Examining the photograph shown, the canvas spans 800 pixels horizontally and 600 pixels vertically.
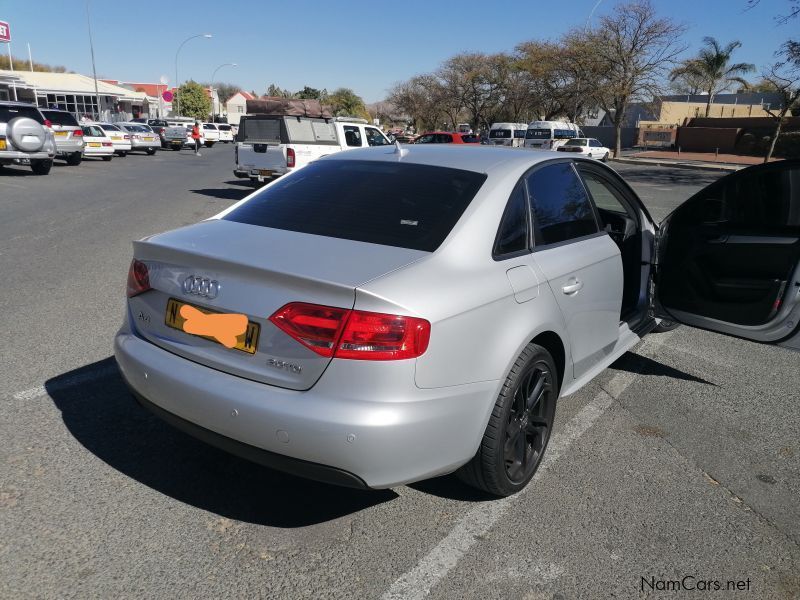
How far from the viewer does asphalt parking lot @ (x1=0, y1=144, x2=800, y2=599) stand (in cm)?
246

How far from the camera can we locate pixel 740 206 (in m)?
4.39

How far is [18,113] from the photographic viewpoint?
1692cm

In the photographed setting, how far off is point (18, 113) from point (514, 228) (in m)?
18.0

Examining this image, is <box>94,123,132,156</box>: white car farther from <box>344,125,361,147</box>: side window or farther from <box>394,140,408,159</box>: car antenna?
<box>394,140,408,159</box>: car antenna

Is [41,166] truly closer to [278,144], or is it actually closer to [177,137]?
[278,144]

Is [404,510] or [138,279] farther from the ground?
[138,279]

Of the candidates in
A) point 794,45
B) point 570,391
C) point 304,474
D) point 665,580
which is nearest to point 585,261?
point 570,391

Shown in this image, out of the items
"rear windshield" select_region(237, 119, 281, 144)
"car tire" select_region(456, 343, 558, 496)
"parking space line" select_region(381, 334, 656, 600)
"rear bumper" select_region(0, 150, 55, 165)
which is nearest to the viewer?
"parking space line" select_region(381, 334, 656, 600)

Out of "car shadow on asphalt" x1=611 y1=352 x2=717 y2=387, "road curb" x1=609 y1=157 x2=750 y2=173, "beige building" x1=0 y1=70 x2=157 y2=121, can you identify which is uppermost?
"beige building" x1=0 y1=70 x2=157 y2=121

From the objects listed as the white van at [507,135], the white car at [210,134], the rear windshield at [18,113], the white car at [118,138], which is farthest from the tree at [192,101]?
the rear windshield at [18,113]

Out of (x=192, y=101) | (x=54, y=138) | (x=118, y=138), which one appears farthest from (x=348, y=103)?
(x=54, y=138)

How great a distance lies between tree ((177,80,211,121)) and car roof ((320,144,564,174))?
90751mm

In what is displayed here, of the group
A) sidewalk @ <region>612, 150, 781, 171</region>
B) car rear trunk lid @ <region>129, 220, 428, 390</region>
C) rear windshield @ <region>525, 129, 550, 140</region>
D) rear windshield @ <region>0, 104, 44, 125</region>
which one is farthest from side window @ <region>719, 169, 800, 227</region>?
rear windshield @ <region>525, 129, 550, 140</region>

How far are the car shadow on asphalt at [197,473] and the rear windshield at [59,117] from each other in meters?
21.4
